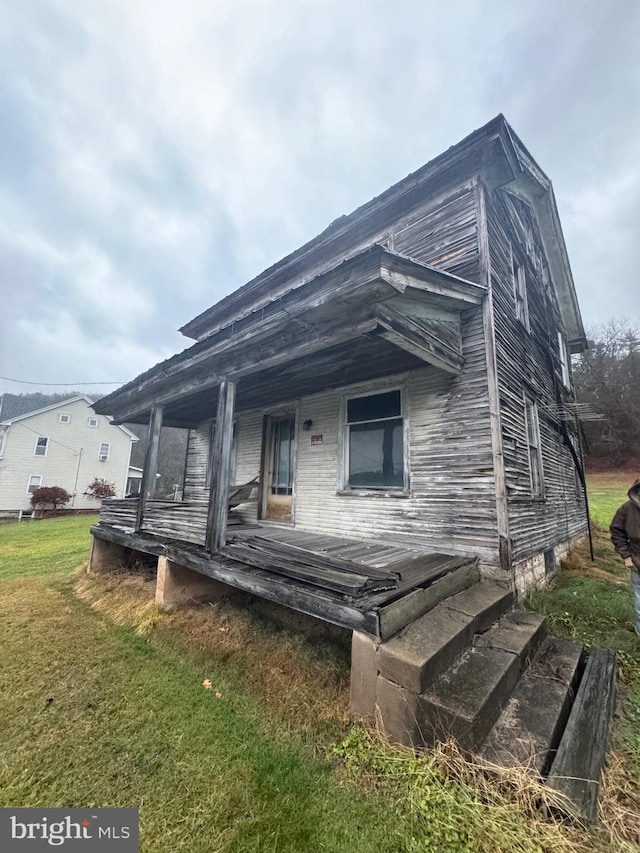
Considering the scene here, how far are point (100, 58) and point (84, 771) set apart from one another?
1535cm

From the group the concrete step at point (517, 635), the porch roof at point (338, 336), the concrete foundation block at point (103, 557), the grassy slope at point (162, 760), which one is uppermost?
the porch roof at point (338, 336)

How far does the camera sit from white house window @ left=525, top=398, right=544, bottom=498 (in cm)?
553

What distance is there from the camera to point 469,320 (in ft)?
14.8

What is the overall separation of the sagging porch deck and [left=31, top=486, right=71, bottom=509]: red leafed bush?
61.0ft

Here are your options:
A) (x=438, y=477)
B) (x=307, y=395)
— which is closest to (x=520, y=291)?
(x=438, y=477)

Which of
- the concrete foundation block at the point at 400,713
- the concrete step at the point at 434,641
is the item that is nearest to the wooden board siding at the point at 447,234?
the concrete step at the point at 434,641

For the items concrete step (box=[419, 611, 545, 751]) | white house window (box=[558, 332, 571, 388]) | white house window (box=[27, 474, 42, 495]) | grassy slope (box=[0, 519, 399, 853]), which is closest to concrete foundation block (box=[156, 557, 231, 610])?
grassy slope (box=[0, 519, 399, 853])

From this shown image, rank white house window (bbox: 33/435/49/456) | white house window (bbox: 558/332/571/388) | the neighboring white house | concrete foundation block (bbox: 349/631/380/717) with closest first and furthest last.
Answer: concrete foundation block (bbox: 349/631/380/717) < white house window (bbox: 558/332/571/388) < the neighboring white house < white house window (bbox: 33/435/49/456)

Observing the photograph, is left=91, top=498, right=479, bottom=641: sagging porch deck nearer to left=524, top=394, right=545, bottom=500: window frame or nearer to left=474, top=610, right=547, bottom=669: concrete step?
left=474, top=610, right=547, bottom=669: concrete step

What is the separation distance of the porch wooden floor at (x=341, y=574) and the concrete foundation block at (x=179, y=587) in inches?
7.7

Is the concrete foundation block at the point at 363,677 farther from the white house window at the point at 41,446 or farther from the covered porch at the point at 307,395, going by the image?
the white house window at the point at 41,446

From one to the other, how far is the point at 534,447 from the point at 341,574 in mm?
4449

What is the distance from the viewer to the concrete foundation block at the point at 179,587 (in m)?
4.57

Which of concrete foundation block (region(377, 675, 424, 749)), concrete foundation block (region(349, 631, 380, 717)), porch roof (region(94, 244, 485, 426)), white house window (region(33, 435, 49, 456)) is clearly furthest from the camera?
white house window (region(33, 435, 49, 456))
